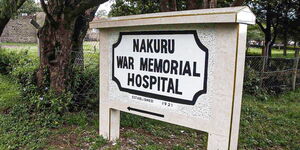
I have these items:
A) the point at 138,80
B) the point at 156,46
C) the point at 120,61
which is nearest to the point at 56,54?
the point at 120,61

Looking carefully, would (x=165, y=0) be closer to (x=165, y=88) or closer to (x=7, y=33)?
(x=165, y=88)

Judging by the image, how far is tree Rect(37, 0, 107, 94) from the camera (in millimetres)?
3902

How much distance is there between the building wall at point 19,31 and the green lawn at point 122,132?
17.7 metres

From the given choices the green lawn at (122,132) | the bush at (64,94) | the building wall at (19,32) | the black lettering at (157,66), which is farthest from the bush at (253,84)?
the building wall at (19,32)

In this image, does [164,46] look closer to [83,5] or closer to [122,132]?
[122,132]

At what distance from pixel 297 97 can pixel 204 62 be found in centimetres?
567

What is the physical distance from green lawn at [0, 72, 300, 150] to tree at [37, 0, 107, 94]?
534mm

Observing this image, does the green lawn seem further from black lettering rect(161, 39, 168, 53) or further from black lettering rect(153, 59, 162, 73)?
black lettering rect(161, 39, 168, 53)

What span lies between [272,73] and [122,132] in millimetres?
4789

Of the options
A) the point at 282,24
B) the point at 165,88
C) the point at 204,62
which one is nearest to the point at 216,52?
the point at 204,62

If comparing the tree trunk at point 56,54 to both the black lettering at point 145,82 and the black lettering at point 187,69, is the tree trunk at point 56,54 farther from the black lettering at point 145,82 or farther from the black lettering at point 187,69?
the black lettering at point 187,69

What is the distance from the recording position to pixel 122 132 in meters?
3.62

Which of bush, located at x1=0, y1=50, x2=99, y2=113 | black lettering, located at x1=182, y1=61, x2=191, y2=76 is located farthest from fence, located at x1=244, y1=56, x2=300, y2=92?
black lettering, located at x1=182, y1=61, x2=191, y2=76

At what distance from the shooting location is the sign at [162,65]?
89.4 inches
